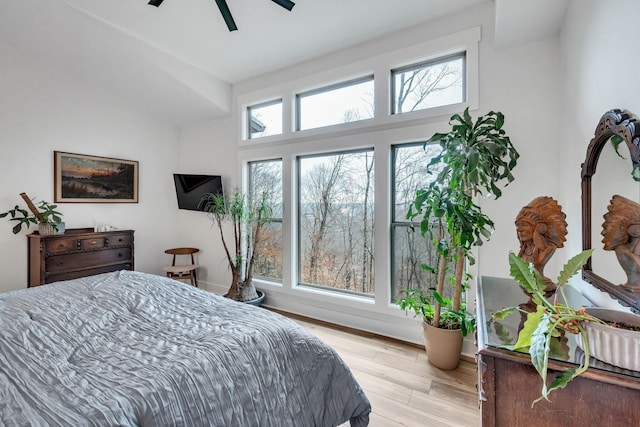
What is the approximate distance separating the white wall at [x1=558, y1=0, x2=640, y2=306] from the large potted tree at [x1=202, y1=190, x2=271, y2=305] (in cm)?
291

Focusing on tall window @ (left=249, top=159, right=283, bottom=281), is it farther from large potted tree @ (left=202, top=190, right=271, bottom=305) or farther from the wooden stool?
the wooden stool

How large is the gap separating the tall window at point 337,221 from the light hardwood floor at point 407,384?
64 centimetres

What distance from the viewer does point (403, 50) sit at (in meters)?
2.73

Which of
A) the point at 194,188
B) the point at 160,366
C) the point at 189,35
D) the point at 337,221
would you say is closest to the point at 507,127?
the point at 337,221

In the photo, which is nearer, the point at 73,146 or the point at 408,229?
the point at 408,229

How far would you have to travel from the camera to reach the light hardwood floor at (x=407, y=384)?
1.77m

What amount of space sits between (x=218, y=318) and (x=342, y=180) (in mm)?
2161

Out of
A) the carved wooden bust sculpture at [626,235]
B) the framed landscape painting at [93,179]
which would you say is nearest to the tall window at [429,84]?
the carved wooden bust sculpture at [626,235]

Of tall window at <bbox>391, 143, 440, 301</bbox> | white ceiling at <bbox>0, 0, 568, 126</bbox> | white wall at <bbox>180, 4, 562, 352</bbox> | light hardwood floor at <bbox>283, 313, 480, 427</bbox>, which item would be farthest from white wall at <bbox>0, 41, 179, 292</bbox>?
tall window at <bbox>391, 143, 440, 301</bbox>

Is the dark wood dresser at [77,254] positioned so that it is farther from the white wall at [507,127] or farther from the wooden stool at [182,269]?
the white wall at [507,127]

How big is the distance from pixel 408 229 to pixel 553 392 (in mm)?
2073

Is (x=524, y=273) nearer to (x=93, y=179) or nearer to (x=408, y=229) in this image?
(x=408, y=229)

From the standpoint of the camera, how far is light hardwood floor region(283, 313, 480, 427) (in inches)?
69.5

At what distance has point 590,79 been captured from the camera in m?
1.46
